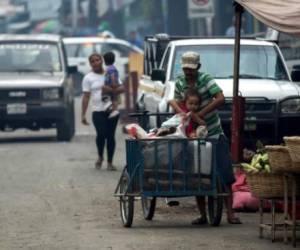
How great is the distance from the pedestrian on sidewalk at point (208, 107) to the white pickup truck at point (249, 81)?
2433mm

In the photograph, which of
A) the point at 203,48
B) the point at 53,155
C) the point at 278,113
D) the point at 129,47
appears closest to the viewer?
the point at 278,113

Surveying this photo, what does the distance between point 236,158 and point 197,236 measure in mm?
2126

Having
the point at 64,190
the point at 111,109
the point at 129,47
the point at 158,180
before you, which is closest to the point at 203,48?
the point at 111,109

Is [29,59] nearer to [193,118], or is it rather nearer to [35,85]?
[35,85]

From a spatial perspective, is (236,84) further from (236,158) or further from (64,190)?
(64,190)

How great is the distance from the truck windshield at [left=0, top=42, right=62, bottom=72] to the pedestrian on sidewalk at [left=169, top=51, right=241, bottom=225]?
12404 millimetres

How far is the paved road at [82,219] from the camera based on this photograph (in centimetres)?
1153

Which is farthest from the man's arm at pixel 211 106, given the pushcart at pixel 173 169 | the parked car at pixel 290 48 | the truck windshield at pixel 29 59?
the truck windshield at pixel 29 59

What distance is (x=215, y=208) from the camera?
500 inches

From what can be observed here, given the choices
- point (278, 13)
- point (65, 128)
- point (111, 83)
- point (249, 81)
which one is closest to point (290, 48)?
point (65, 128)

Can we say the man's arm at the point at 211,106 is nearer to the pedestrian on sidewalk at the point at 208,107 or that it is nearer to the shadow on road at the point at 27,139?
the pedestrian on sidewalk at the point at 208,107

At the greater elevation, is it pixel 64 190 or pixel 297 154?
pixel 297 154

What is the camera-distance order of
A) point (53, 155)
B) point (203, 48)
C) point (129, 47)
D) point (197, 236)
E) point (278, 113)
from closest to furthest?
point (197, 236)
point (278, 113)
point (203, 48)
point (53, 155)
point (129, 47)

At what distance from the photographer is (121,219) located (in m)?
13.2
